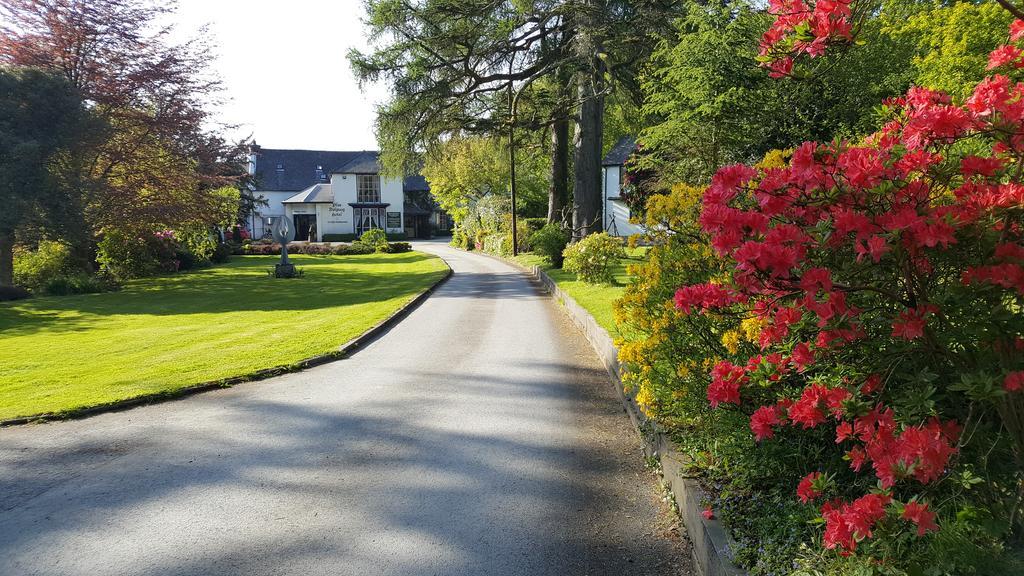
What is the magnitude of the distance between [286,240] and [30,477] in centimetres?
2327

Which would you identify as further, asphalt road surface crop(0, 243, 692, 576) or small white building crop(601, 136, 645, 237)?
small white building crop(601, 136, 645, 237)

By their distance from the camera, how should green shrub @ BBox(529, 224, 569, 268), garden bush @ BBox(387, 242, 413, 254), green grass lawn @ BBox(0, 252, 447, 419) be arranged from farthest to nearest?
1. garden bush @ BBox(387, 242, 413, 254)
2. green shrub @ BBox(529, 224, 569, 268)
3. green grass lawn @ BBox(0, 252, 447, 419)

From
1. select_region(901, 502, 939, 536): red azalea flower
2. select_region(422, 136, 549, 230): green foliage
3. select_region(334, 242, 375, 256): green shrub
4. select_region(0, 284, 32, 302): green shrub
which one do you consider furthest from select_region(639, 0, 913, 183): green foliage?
select_region(334, 242, 375, 256): green shrub

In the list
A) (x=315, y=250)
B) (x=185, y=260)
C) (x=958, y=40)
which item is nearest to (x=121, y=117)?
(x=185, y=260)

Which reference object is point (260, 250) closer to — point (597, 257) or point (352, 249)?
point (352, 249)

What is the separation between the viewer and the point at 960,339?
9.07 feet

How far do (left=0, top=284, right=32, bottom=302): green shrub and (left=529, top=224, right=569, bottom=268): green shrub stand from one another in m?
17.0

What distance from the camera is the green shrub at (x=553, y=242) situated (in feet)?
76.7

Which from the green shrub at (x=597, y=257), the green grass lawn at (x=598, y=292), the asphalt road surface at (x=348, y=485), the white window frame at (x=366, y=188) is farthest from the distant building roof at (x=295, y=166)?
the asphalt road surface at (x=348, y=485)

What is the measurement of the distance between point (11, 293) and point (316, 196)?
146 ft

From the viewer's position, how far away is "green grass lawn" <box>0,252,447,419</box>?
27.1 ft

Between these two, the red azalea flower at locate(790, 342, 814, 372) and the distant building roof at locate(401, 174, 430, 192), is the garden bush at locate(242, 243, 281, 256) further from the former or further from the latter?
the red azalea flower at locate(790, 342, 814, 372)

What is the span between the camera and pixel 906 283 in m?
2.81

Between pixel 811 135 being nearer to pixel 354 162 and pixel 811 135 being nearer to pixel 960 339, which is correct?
pixel 960 339
